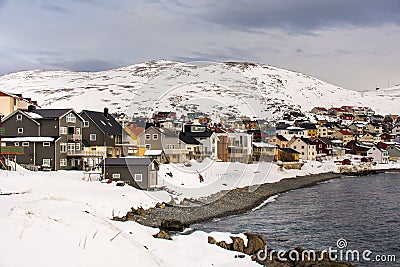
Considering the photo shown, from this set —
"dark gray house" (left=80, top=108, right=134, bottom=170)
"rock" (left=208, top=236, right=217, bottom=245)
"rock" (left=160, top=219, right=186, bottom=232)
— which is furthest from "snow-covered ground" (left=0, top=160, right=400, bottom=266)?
"dark gray house" (left=80, top=108, right=134, bottom=170)

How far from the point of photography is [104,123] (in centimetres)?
3500

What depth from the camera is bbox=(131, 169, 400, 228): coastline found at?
19984 millimetres

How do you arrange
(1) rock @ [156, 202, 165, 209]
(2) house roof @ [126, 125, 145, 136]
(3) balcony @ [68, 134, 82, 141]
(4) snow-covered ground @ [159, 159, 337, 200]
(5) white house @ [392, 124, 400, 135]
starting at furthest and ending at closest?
1. (5) white house @ [392, 124, 400, 135]
2. (2) house roof @ [126, 125, 145, 136]
3. (3) balcony @ [68, 134, 82, 141]
4. (4) snow-covered ground @ [159, 159, 337, 200]
5. (1) rock @ [156, 202, 165, 209]

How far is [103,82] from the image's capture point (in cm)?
17525

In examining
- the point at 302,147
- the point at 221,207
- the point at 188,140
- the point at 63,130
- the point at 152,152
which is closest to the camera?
the point at 221,207

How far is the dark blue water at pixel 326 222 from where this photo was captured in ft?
55.8

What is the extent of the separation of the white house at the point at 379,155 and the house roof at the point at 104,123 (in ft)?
147

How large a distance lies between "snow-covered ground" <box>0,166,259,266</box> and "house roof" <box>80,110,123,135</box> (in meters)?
14.6

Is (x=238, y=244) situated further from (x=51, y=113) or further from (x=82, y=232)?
(x=51, y=113)

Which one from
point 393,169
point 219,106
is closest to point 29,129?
point 393,169

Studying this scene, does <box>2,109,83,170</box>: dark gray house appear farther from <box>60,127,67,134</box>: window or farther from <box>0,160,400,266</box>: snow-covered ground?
<box>0,160,400,266</box>: snow-covered ground

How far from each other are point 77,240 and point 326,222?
1556 cm

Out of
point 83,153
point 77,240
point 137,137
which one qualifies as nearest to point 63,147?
point 83,153

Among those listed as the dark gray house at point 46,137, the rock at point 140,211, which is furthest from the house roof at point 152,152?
the rock at point 140,211
